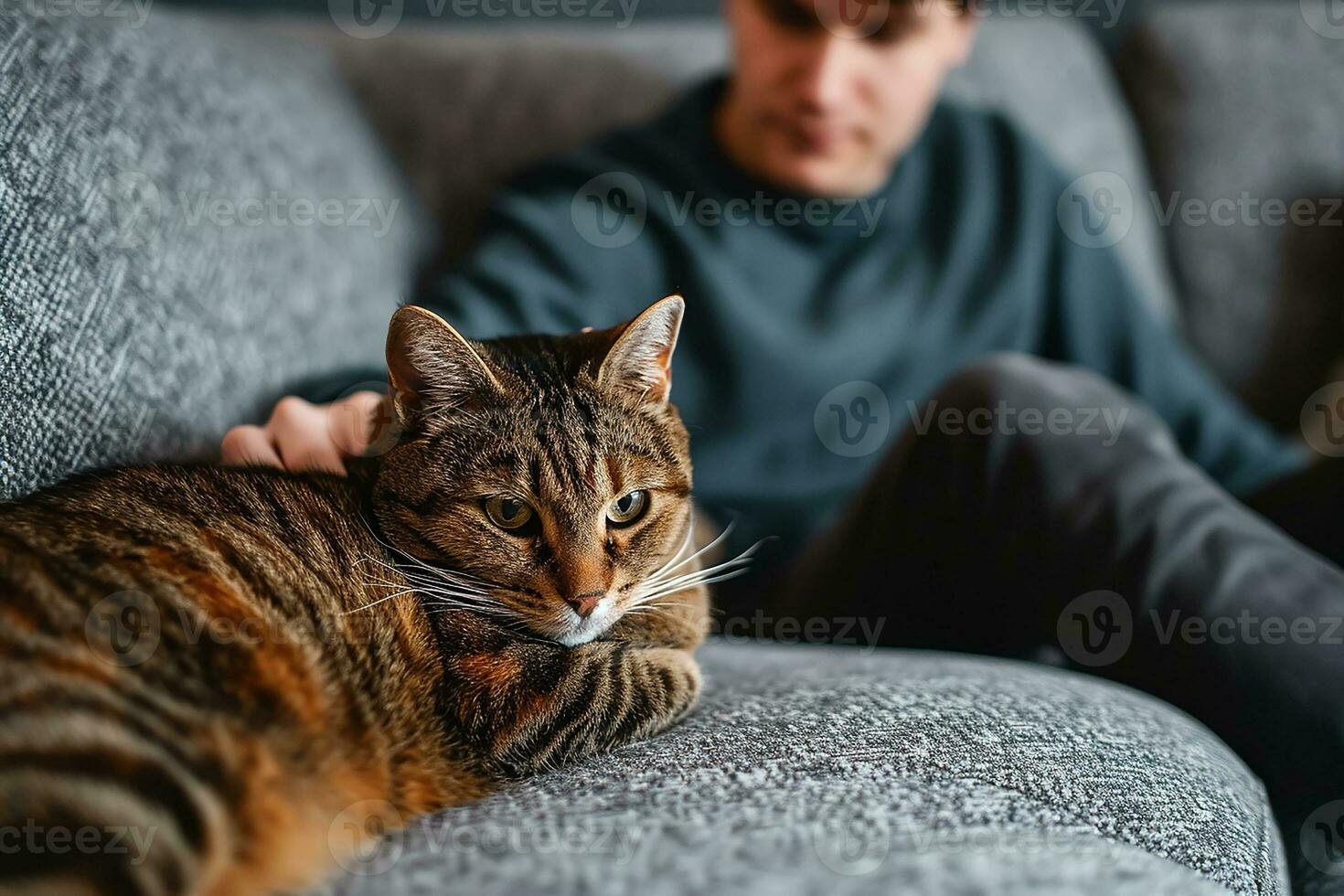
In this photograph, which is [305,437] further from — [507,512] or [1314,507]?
[1314,507]

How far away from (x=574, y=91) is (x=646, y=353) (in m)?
0.99

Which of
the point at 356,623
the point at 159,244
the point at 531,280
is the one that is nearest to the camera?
the point at 356,623

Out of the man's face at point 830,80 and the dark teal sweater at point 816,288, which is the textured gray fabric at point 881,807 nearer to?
the dark teal sweater at point 816,288

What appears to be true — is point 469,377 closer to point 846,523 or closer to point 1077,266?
point 846,523

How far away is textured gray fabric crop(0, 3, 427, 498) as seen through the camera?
0.80m

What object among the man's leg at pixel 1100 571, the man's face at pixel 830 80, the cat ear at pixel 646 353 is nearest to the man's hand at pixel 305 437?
the cat ear at pixel 646 353

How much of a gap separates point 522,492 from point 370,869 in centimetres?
33

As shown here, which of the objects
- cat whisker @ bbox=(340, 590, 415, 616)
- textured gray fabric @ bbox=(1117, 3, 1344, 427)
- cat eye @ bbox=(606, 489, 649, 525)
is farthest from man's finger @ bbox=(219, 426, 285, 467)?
textured gray fabric @ bbox=(1117, 3, 1344, 427)

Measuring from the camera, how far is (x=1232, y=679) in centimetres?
90

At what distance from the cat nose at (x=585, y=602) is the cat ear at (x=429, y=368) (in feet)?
0.64

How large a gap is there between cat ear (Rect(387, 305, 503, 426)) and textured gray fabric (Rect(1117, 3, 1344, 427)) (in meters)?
1.59

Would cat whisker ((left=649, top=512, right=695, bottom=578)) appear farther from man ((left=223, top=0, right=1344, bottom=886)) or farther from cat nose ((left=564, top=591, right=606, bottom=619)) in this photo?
man ((left=223, top=0, right=1344, bottom=886))

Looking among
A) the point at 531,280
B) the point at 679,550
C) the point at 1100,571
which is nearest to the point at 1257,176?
the point at 1100,571

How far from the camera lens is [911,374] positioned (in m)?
1.59
